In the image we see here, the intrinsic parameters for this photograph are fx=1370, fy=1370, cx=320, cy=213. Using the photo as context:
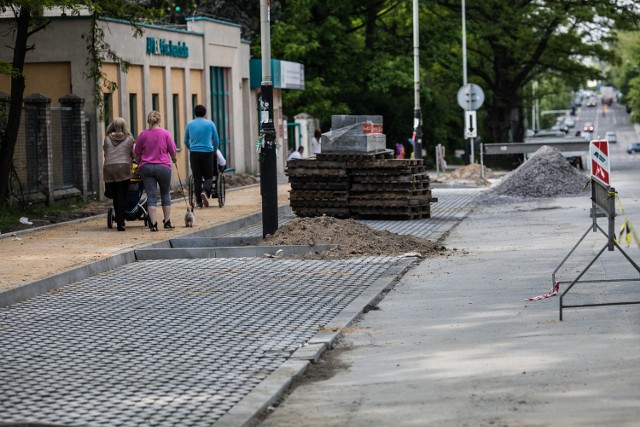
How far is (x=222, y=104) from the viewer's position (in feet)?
138

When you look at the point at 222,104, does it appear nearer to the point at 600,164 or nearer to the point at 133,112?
the point at 133,112

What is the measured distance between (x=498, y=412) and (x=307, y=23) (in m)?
48.7

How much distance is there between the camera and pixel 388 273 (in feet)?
48.6

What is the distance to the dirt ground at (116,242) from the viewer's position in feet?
50.4

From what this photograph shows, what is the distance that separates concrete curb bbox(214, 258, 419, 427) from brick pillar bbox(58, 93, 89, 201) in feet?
50.5

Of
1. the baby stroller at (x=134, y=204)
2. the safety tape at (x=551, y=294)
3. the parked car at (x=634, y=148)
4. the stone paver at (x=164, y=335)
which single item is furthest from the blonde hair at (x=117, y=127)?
the parked car at (x=634, y=148)

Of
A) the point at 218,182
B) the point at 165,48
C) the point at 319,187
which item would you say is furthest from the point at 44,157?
the point at 165,48

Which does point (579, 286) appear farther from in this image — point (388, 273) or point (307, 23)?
point (307, 23)

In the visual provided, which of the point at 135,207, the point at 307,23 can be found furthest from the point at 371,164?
the point at 307,23

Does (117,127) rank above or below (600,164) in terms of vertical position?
above

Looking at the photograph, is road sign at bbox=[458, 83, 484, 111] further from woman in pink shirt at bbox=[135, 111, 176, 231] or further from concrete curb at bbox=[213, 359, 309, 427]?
concrete curb at bbox=[213, 359, 309, 427]

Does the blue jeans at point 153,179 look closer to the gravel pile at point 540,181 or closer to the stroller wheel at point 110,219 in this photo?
the stroller wheel at point 110,219

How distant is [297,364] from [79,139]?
20.2 meters

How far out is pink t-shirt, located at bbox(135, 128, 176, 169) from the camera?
792 inches
